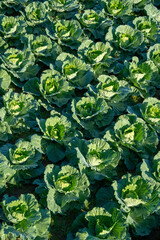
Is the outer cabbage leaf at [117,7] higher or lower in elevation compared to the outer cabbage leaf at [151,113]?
higher

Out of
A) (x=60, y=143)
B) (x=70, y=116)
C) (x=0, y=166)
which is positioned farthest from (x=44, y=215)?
(x=70, y=116)

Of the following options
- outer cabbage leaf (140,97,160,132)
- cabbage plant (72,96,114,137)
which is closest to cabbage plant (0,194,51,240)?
cabbage plant (72,96,114,137)

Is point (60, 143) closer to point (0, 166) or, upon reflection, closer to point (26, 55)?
point (0, 166)

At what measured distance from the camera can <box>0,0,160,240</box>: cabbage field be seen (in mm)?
4328

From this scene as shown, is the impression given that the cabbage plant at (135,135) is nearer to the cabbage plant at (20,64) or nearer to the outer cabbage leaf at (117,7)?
the cabbage plant at (20,64)

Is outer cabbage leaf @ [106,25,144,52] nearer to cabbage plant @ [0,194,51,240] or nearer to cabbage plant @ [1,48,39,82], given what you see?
cabbage plant @ [1,48,39,82]

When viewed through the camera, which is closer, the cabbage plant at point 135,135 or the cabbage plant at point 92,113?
the cabbage plant at point 135,135

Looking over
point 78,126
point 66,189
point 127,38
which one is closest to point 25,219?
point 66,189

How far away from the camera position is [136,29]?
23.5 ft

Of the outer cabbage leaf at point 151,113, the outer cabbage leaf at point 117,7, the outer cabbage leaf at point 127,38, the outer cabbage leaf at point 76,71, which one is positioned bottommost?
the outer cabbage leaf at point 151,113

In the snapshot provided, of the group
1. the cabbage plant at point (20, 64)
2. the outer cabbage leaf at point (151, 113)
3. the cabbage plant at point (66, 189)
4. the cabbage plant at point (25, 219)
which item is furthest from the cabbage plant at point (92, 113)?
the cabbage plant at point (25, 219)

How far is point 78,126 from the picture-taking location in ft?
18.5

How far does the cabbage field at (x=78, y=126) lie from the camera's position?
4328 millimetres

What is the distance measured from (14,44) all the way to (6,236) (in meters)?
4.46
